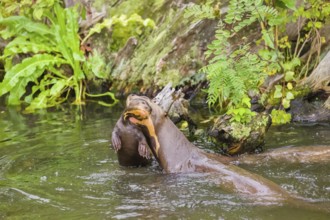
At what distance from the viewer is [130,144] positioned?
16.0 ft

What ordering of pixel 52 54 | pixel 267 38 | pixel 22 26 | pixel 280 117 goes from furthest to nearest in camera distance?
1. pixel 52 54
2. pixel 22 26
3. pixel 280 117
4. pixel 267 38

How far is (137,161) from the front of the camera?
501cm

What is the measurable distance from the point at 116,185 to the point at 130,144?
0.53m

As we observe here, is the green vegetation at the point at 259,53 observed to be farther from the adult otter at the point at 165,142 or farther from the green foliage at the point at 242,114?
the adult otter at the point at 165,142

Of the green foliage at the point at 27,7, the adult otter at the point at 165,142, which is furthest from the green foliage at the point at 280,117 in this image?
the green foliage at the point at 27,7

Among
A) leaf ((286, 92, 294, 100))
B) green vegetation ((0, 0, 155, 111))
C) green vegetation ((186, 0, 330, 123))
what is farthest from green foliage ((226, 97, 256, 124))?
green vegetation ((0, 0, 155, 111))

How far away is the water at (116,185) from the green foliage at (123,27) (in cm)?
361

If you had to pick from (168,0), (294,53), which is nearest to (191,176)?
(294,53)

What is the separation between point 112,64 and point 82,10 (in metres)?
1.46

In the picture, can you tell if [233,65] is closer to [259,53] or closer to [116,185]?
[259,53]

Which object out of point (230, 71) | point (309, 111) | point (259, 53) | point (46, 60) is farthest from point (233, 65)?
point (46, 60)

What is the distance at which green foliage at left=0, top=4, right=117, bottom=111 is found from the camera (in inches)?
362

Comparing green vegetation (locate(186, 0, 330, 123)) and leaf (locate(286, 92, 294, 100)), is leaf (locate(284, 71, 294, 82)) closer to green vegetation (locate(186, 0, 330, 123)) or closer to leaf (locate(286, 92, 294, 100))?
green vegetation (locate(186, 0, 330, 123))

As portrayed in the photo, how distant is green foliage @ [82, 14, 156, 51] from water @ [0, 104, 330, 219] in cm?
361
